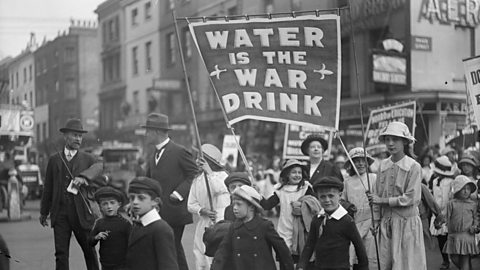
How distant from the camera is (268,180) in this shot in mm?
17625

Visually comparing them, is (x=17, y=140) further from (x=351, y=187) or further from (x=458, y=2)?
(x=458, y=2)

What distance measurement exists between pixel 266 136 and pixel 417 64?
708 centimetres

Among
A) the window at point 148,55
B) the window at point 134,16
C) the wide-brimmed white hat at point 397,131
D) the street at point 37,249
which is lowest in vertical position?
the street at point 37,249

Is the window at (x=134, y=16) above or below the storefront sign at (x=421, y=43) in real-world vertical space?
above

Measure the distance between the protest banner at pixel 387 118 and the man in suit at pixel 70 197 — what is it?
6.76 metres

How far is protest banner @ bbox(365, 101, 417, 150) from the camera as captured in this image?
1266 cm

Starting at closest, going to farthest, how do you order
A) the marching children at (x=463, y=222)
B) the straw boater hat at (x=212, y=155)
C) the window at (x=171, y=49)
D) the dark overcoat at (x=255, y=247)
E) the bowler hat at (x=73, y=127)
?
the dark overcoat at (x=255, y=247) → the bowler hat at (x=73, y=127) → the straw boater hat at (x=212, y=155) → the marching children at (x=463, y=222) → the window at (x=171, y=49)

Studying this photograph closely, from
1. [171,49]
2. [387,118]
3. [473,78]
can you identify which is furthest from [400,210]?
[171,49]

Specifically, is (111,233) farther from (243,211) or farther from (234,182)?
(234,182)

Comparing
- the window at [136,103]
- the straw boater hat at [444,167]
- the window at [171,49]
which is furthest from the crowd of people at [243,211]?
the window at [136,103]

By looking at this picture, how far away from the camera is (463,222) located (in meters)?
8.76

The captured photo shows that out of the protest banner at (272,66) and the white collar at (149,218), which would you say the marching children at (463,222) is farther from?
the white collar at (149,218)

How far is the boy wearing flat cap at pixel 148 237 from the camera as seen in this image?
198 inches

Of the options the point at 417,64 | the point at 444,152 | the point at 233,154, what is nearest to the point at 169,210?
the point at 444,152
